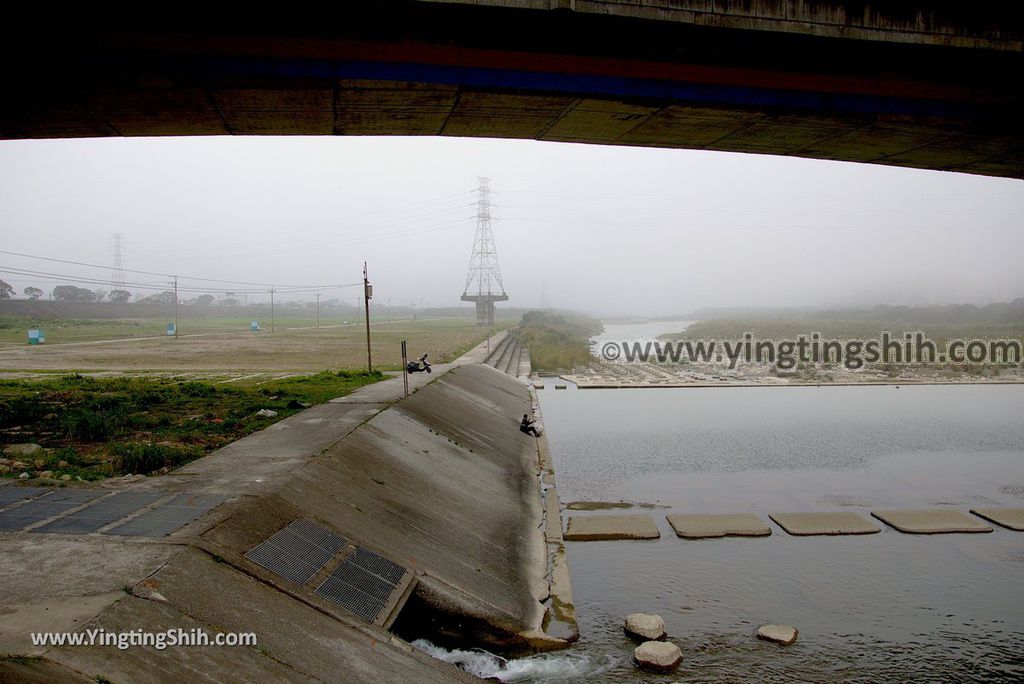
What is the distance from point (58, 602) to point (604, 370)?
1679 inches

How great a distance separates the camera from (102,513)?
725 cm

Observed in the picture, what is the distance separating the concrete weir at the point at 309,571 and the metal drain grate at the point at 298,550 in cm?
2

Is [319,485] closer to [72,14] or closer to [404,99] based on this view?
[404,99]

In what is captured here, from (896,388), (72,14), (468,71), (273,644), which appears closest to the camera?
(273,644)

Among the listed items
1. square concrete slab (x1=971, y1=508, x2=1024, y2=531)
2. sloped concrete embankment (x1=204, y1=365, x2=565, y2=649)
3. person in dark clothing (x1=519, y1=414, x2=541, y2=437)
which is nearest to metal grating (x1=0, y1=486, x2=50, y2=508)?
sloped concrete embankment (x1=204, y1=365, x2=565, y2=649)

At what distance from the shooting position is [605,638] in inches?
340

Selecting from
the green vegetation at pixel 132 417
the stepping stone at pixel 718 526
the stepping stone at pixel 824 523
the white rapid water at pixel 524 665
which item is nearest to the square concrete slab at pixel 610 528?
the stepping stone at pixel 718 526

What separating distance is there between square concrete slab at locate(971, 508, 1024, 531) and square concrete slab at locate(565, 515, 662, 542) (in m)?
7.66

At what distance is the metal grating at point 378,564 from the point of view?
7.72 metres

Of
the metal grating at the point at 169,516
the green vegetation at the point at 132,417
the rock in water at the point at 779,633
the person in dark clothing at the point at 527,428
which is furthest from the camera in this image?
the person in dark clothing at the point at 527,428

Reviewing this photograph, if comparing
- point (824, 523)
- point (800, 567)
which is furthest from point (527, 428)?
point (800, 567)

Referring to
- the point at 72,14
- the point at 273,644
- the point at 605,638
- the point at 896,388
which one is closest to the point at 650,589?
the point at 605,638

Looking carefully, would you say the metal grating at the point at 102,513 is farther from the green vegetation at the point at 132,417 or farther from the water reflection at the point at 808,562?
the water reflection at the point at 808,562

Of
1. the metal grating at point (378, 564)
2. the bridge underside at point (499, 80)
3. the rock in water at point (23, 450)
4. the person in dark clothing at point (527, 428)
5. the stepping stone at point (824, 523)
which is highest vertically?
the bridge underside at point (499, 80)
